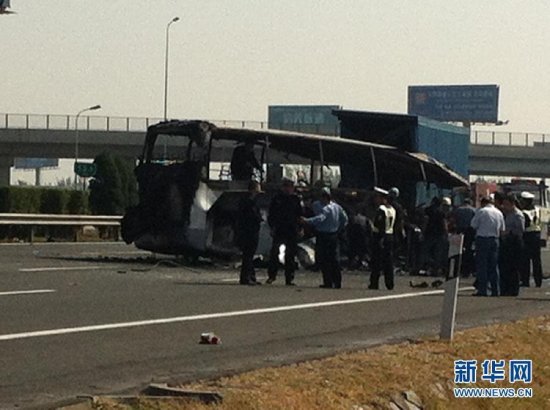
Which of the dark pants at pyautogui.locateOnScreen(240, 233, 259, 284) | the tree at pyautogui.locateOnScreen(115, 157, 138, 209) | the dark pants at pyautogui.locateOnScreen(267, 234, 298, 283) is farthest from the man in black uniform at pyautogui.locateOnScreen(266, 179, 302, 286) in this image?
the tree at pyautogui.locateOnScreen(115, 157, 138, 209)

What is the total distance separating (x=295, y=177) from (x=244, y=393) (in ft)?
68.1

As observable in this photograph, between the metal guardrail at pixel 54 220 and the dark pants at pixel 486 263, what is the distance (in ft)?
54.4

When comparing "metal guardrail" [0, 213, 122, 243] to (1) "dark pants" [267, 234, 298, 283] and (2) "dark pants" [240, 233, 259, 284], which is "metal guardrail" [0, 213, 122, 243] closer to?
(1) "dark pants" [267, 234, 298, 283]

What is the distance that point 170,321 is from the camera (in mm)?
17156

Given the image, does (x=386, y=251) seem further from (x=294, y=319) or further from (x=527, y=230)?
(x=294, y=319)

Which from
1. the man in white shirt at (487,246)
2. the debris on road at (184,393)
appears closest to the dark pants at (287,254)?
the man in white shirt at (487,246)

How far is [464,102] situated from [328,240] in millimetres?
98101

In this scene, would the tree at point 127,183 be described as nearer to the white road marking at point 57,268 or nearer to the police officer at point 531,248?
the white road marking at point 57,268

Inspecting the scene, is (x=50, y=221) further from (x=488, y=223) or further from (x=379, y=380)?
(x=379, y=380)

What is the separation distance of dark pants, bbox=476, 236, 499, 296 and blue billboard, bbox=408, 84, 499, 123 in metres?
97.6

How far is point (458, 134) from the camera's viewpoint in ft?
132

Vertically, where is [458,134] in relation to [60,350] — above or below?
above

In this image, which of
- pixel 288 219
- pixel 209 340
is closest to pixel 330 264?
pixel 288 219

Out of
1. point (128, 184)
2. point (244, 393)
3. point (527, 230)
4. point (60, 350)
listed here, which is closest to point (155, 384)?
point (244, 393)
